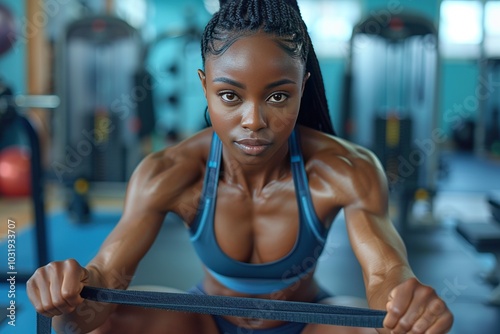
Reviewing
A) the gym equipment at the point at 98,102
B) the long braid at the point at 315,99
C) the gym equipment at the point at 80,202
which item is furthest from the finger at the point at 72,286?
the gym equipment at the point at 98,102

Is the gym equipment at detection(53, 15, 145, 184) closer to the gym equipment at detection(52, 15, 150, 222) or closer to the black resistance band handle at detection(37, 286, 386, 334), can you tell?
the gym equipment at detection(52, 15, 150, 222)

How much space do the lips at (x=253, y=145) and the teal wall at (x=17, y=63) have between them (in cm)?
434

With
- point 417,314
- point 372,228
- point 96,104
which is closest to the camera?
point 417,314

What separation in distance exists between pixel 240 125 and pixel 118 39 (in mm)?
3520

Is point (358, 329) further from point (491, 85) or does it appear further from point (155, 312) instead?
point (491, 85)

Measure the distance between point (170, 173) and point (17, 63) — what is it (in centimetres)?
449

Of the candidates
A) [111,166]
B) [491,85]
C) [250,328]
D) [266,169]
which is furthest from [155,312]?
[491,85]

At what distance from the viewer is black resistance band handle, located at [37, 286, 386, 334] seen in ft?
2.61

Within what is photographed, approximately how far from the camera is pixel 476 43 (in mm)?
9008

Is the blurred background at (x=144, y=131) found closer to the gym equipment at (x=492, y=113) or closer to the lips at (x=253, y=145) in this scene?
the lips at (x=253, y=145)

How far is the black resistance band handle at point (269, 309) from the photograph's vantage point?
0.79 metres

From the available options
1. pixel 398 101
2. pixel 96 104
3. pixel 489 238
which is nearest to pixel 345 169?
pixel 489 238

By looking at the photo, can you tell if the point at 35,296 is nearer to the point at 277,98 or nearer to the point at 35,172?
the point at 277,98

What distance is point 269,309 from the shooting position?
80 cm
